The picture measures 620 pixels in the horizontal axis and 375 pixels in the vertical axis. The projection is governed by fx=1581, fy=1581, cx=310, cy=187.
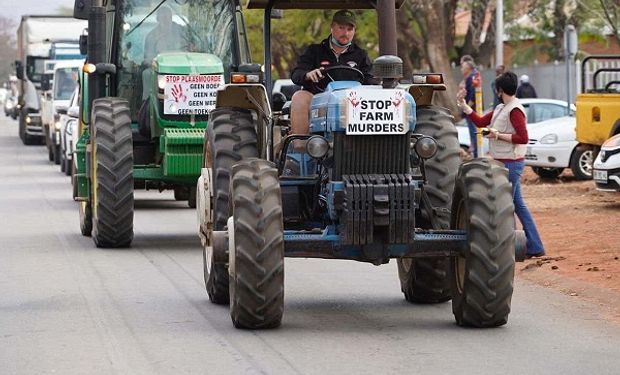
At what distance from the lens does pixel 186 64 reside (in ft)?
56.6

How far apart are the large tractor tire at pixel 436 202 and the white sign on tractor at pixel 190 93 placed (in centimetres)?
506

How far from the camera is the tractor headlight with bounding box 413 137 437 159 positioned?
36.6 feet

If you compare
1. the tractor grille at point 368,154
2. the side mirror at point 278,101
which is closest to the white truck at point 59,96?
the side mirror at point 278,101

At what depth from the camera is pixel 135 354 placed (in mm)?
10000

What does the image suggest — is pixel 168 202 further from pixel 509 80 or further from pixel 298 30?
pixel 298 30

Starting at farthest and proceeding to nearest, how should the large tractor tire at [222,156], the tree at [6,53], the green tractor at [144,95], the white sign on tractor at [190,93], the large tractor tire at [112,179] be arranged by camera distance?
the tree at [6,53], the white sign on tractor at [190,93], the green tractor at [144,95], the large tractor tire at [112,179], the large tractor tire at [222,156]

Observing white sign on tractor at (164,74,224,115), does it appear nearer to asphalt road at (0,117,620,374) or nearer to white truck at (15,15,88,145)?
asphalt road at (0,117,620,374)

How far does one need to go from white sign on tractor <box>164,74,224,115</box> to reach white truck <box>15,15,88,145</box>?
30010mm

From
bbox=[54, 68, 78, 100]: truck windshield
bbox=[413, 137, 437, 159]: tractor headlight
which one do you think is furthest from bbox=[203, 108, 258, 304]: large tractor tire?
bbox=[54, 68, 78, 100]: truck windshield

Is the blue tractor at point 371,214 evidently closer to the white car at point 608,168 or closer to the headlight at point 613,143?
the white car at point 608,168

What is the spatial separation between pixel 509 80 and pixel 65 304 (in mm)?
5145

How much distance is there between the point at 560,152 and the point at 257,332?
16.4 meters

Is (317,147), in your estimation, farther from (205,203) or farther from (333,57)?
(205,203)

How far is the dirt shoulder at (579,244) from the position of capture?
13469 millimetres
